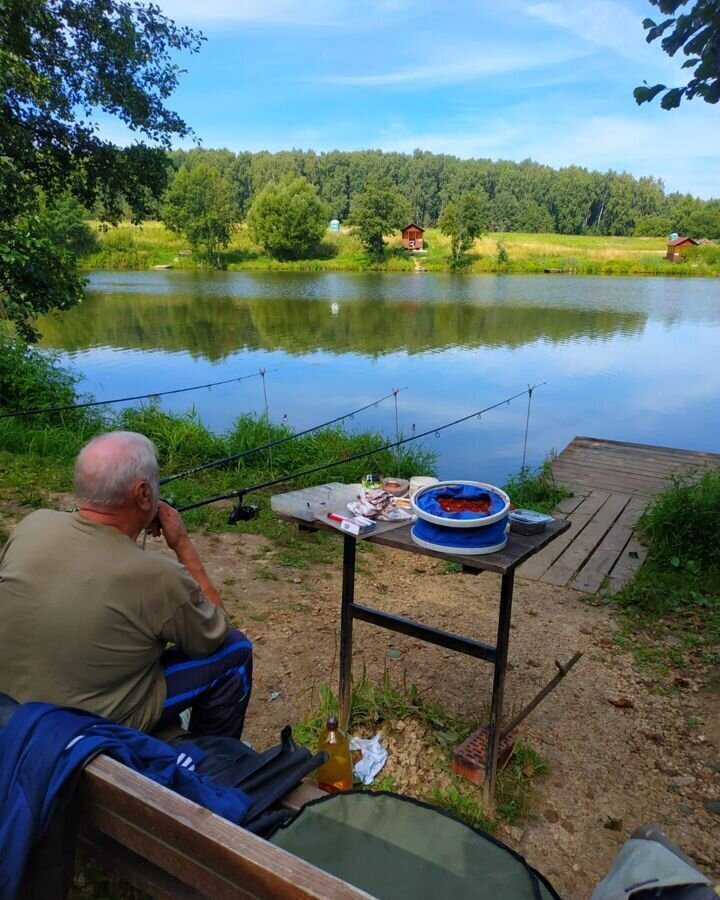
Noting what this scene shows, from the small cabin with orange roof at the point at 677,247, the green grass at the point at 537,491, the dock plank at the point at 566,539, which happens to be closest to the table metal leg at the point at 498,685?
the dock plank at the point at 566,539

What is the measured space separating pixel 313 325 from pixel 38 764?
17.4m

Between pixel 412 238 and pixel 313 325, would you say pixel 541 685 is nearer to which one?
pixel 313 325

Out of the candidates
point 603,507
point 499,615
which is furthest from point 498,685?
point 603,507

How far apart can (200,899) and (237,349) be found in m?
13.7

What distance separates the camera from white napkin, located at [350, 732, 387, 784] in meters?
2.41

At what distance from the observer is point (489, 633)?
12.1 feet

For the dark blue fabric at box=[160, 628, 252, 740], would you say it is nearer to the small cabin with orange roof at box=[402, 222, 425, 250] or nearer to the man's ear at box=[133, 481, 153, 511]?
the man's ear at box=[133, 481, 153, 511]

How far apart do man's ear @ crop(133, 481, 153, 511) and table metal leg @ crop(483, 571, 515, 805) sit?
1122mm

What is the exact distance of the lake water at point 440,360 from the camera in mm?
9430

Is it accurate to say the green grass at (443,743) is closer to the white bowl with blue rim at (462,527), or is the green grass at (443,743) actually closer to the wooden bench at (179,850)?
the white bowl with blue rim at (462,527)

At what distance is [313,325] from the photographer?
1794 centimetres

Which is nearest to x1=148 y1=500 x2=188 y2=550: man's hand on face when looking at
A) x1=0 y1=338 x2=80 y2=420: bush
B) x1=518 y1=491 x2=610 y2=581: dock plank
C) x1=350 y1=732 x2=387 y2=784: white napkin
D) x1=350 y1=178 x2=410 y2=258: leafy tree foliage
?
x1=350 y1=732 x2=387 y2=784: white napkin

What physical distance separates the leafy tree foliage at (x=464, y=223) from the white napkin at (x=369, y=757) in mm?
45711

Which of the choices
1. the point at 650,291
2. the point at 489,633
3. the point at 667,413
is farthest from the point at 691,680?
the point at 650,291
